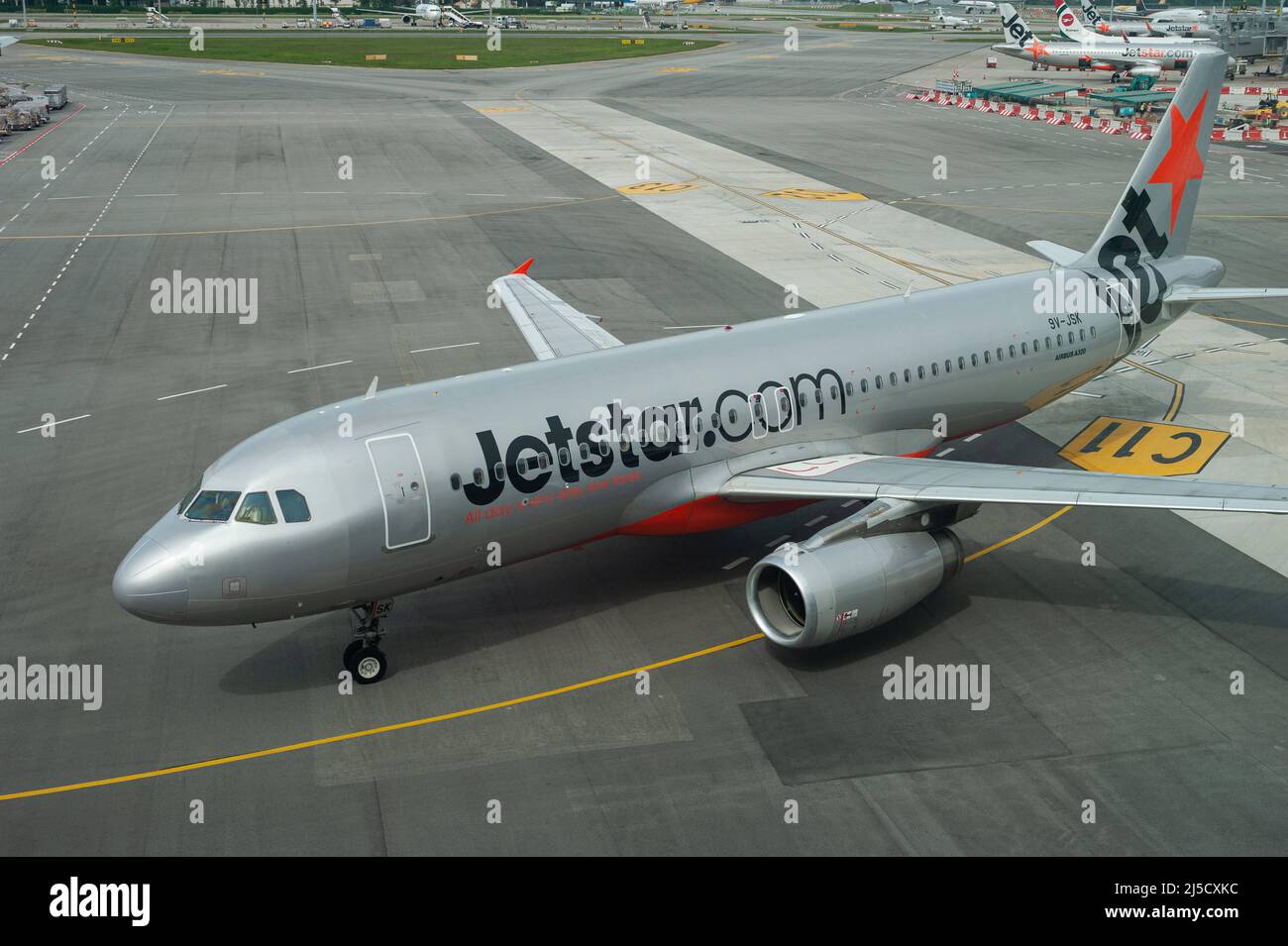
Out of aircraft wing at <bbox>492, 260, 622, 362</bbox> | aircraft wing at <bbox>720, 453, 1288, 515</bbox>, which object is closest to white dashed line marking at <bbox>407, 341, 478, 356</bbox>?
aircraft wing at <bbox>492, 260, 622, 362</bbox>

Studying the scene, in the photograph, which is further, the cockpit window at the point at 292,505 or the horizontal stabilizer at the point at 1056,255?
the horizontal stabilizer at the point at 1056,255

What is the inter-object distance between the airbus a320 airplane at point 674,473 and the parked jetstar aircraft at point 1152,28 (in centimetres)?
13918

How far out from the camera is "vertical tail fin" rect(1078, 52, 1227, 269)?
113 ft

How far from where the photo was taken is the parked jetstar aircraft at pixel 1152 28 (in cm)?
15162

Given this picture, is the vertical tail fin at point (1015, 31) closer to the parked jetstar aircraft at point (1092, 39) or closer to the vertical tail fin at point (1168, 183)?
the parked jetstar aircraft at point (1092, 39)

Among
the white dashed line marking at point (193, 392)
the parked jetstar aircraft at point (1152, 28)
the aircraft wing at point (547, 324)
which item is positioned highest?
the parked jetstar aircraft at point (1152, 28)

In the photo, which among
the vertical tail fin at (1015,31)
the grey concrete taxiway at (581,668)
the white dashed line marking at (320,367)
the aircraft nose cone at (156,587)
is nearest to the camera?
the grey concrete taxiway at (581,668)

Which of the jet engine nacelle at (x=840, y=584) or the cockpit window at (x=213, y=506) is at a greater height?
the cockpit window at (x=213, y=506)

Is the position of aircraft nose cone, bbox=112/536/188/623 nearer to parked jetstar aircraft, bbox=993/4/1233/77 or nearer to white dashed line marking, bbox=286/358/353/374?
white dashed line marking, bbox=286/358/353/374

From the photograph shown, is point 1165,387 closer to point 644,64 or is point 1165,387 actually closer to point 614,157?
point 614,157

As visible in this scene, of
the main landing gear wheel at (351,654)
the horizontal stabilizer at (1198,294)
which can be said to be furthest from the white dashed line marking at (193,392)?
the horizontal stabilizer at (1198,294)

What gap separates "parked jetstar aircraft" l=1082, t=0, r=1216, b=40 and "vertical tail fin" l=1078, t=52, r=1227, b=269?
5037 inches

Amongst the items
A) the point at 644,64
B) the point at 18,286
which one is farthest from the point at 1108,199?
the point at 644,64
